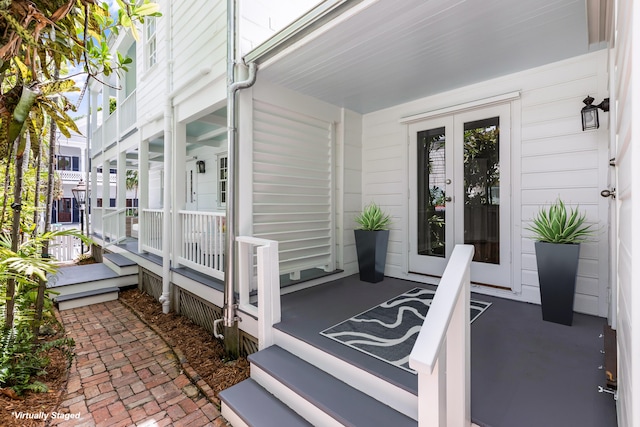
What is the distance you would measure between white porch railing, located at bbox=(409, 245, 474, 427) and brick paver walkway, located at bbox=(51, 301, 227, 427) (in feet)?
5.75

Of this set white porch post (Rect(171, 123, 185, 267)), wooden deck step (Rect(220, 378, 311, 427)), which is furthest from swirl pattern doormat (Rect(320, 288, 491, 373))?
white porch post (Rect(171, 123, 185, 267))

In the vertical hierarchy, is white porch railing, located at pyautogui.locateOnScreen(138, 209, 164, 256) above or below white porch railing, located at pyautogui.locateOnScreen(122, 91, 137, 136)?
below

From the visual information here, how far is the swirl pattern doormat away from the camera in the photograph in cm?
222

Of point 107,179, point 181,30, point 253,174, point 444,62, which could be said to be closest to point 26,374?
point 253,174

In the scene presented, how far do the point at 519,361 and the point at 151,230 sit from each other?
5720 mm

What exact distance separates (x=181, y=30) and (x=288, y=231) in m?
3.35

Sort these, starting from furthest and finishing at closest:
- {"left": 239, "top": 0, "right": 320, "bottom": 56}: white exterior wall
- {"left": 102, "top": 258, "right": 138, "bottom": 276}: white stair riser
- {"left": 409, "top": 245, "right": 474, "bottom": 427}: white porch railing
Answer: {"left": 102, "top": 258, "right": 138, "bottom": 276}: white stair riser, {"left": 239, "top": 0, "right": 320, "bottom": 56}: white exterior wall, {"left": 409, "top": 245, "right": 474, "bottom": 427}: white porch railing

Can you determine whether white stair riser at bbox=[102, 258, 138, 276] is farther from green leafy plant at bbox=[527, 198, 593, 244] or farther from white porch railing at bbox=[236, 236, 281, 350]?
green leafy plant at bbox=[527, 198, 593, 244]

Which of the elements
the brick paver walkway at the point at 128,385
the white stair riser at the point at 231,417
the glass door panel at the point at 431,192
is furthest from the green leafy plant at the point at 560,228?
the brick paver walkway at the point at 128,385

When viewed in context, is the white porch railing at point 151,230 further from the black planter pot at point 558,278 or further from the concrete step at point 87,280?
the black planter pot at point 558,278

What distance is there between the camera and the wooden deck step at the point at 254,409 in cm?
204

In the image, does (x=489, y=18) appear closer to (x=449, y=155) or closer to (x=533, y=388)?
(x=449, y=155)

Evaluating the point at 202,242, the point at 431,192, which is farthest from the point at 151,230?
the point at 431,192

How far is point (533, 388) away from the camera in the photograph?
1791mm
